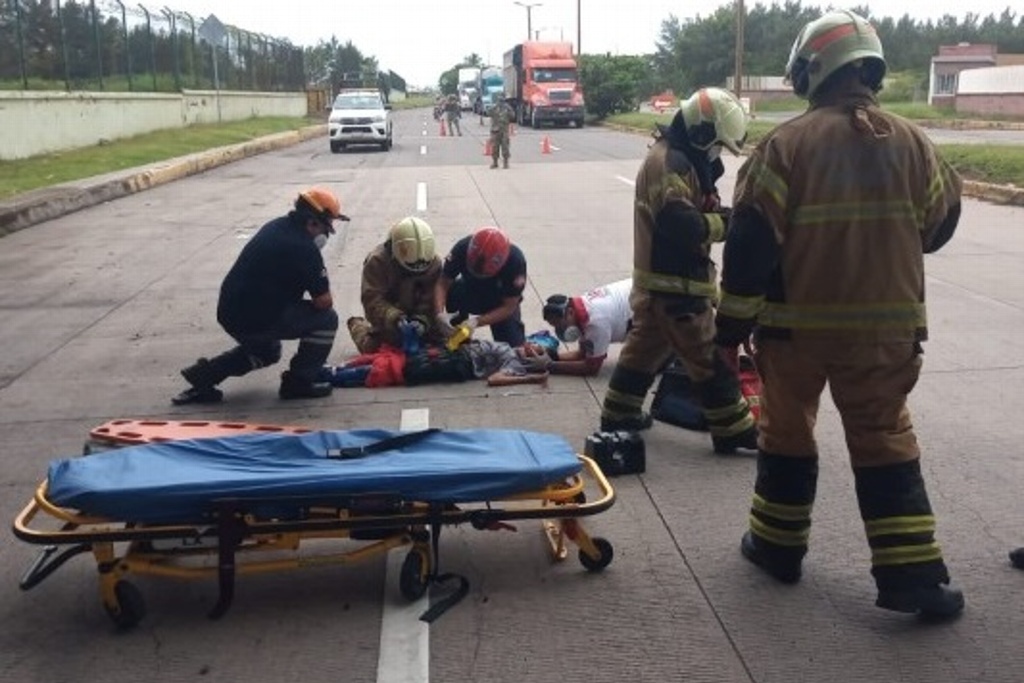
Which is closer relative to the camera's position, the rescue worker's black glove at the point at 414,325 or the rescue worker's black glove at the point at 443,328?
the rescue worker's black glove at the point at 414,325

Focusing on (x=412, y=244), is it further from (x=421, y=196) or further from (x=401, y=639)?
(x=421, y=196)

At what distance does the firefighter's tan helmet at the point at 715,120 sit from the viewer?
17.8ft

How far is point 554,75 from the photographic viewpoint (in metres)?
48.0

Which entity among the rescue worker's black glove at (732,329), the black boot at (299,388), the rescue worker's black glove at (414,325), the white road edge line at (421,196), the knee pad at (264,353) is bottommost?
the white road edge line at (421,196)

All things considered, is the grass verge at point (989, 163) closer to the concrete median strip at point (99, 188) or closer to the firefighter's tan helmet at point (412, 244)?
the concrete median strip at point (99, 188)

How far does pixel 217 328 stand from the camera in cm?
945

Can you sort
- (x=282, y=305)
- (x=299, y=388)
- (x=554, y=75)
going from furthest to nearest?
(x=554, y=75) < (x=299, y=388) < (x=282, y=305)

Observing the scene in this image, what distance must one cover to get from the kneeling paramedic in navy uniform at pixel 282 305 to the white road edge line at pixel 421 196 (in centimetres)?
1047

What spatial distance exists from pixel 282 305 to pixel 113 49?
28051mm

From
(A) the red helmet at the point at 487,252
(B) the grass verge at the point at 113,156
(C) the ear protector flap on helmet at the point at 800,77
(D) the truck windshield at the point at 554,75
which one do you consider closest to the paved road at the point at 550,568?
(A) the red helmet at the point at 487,252

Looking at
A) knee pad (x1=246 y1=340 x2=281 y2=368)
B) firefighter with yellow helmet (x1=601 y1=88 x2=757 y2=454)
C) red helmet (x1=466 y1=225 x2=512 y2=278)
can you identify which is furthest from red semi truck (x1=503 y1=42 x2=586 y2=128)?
firefighter with yellow helmet (x1=601 y1=88 x2=757 y2=454)

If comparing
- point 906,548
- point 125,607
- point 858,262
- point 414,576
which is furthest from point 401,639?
point 858,262

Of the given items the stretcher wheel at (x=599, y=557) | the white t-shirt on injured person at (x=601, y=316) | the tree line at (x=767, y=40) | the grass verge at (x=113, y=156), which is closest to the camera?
the stretcher wheel at (x=599, y=557)

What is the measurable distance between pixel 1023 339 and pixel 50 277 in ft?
31.0
